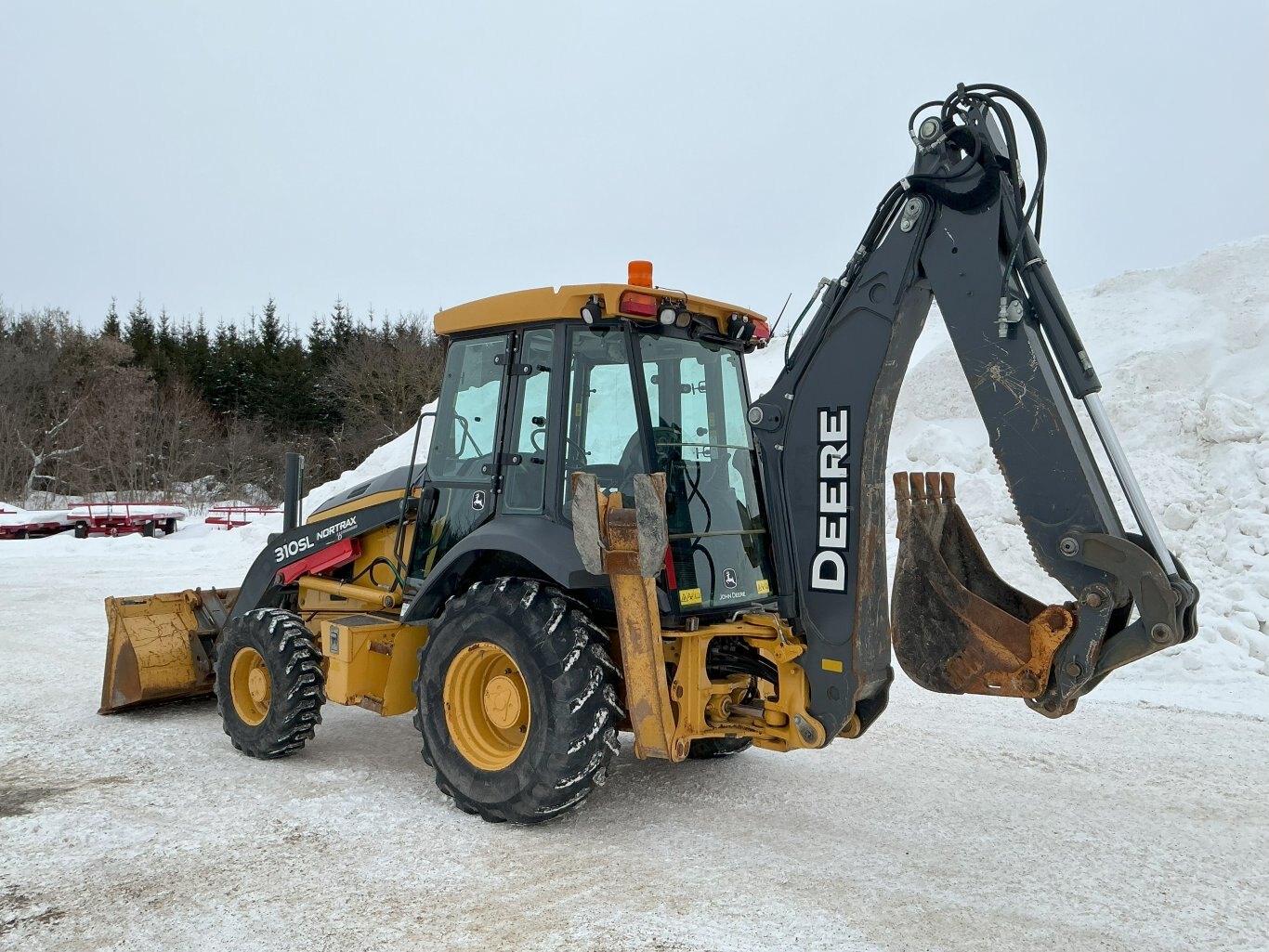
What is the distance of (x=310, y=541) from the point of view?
6.12 m

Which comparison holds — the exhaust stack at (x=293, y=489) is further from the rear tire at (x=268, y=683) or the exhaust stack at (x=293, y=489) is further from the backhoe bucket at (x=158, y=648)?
the backhoe bucket at (x=158, y=648)

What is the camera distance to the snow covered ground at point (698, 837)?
347 centimetres

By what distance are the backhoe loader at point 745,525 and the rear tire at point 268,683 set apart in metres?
0.28

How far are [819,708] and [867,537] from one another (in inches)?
29.6

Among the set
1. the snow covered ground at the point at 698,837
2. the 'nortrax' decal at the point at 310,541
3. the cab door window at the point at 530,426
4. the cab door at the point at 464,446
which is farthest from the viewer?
the 'nortrax' decal at the point at 310,541

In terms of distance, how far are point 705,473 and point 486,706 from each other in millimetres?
1495

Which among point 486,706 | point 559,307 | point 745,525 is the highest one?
point 559,307

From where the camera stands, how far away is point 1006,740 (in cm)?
604

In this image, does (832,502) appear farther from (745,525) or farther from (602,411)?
(602,411)

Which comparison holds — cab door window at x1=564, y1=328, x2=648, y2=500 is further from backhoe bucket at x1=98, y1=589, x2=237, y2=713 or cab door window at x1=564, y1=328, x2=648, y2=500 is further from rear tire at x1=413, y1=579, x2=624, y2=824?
backhoe bucket at x1=98, y1=589, x2=237, y2=713

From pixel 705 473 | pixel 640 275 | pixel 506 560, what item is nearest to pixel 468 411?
pixel 506 560

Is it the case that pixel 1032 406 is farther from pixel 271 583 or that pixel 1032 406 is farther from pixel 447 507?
pixel 271 583

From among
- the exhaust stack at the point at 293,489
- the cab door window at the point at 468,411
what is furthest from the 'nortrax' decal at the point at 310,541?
the cab door window at the point at 468,411

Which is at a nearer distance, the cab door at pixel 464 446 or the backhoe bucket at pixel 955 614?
the backhoe bucket at pixel 955 614
